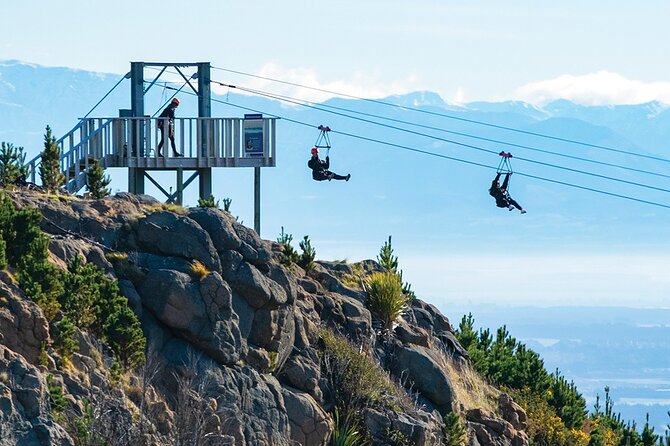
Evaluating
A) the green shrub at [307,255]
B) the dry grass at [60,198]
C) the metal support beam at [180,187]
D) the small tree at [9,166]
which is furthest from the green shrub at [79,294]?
the metal support beam at [180,187]

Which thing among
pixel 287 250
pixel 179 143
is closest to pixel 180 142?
pixel 179 143

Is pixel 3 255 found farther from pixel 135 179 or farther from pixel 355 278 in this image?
pixel 135 179

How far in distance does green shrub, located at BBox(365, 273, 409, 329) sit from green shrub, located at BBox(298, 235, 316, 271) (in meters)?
1.55

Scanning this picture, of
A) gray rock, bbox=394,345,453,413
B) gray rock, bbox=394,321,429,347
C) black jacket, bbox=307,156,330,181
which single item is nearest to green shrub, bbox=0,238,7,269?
gray rock, bbox=394,345,453,413

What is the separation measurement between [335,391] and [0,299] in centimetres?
842

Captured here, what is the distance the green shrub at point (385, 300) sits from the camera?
124 ft

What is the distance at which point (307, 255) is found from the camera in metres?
37.4

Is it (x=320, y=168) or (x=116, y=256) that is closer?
(x=116, y=256)

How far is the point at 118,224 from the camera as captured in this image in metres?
32.1

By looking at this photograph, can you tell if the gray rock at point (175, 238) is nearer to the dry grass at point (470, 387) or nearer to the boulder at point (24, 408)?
the boulder at point (24, 408)

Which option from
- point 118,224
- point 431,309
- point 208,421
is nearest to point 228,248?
point 118,224

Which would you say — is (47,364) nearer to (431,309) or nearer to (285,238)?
(285,238)

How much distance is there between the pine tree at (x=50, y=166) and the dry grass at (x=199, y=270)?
5.98 m

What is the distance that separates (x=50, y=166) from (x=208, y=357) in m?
8.01
